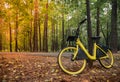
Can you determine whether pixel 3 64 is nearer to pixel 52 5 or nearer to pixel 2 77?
pixel 2 77

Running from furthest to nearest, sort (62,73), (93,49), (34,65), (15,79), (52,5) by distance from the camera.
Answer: (52,5) → (34,65) → (93,49) → (62,73) → (15,79)

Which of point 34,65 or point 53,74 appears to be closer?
point 53,74

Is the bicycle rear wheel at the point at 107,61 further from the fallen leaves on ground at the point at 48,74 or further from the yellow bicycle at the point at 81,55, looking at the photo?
the fallen leaves on ground at the point at 48,74

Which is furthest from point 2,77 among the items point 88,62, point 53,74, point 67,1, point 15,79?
point 67,1

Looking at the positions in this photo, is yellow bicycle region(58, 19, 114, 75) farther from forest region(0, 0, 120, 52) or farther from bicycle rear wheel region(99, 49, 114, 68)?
forest region(0, 0, 120, 52)

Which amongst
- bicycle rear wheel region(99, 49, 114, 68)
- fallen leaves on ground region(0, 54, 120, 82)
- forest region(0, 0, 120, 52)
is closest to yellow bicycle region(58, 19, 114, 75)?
bicycle rear wheel region(99, 49, 114, 68)

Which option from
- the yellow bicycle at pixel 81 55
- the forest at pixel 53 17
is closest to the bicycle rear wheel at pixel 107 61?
the yellow bicycle at pixel 81 55

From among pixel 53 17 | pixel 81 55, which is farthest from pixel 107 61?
pixel 53 17

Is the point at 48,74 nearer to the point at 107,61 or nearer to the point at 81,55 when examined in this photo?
the point at 81,55

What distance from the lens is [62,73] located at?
7539 mm

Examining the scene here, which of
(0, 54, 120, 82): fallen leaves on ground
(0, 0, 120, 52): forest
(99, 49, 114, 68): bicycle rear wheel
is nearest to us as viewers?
(0, 54, 120, 82): fallen leaves on ground

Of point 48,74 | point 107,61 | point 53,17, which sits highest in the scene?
point 53,17

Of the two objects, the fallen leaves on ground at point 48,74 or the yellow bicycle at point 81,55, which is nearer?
the fallen leaves on ground at point 48,74

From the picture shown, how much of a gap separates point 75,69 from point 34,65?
1853 mm
